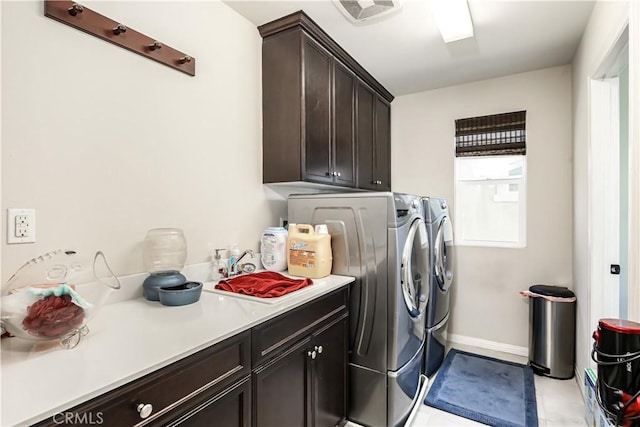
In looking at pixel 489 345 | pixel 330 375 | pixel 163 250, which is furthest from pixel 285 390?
pixel 489 345

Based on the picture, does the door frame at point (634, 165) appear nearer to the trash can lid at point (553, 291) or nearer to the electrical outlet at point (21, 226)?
the trash can lid at point (553, 291)

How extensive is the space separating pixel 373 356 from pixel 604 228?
1607mm

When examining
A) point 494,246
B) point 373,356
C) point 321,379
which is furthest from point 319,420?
point 494,246

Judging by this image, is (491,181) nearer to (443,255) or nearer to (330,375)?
(443,255)

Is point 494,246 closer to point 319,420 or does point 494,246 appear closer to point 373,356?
point 373,356

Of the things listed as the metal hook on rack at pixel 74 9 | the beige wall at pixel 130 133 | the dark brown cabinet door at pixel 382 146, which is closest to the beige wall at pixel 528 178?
the dark brown cabinet door at pixel 382 146

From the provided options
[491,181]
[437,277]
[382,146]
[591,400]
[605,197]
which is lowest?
[591,400]

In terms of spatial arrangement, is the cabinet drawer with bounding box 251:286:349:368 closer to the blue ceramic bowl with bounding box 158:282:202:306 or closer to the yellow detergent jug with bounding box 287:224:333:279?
the yellow detergent jug with bounding box 287:224:333:279

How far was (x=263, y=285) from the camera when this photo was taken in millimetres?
1633

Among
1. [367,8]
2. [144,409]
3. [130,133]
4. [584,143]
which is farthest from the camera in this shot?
[584,143]

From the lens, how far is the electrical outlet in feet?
3.75

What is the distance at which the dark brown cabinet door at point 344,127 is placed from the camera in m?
2.49

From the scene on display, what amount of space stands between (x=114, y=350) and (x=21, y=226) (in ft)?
2.08

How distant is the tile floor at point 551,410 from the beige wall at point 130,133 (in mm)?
1629
